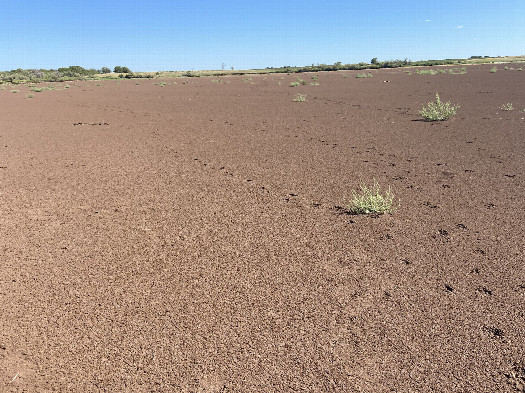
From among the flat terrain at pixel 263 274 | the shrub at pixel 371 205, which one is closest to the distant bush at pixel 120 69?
the flat terrain at pixel 263 274

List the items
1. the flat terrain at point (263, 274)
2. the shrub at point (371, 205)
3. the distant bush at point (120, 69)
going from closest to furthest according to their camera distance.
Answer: the flat terrain at point (263, 274)
the shrub at point (371, 205)
the distant bush at point (120, 69)

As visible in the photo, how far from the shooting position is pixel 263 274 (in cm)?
356

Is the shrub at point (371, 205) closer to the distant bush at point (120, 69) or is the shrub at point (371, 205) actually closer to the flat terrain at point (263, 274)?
the flat terrain at point (263, 274)

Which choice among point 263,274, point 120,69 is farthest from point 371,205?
point 120,69

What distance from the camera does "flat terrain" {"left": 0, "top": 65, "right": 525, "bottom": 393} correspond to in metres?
2.45

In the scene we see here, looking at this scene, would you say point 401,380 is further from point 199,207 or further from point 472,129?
point 472,129

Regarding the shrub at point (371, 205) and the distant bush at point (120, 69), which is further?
the distant bush at point (120, 69)

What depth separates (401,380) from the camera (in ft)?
7.64

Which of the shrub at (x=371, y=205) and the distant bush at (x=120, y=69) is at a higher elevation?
the distant bush at (x=120, y=69)

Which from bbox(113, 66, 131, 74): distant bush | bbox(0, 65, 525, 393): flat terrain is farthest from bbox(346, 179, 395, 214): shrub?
bbox(113, 66, 131, 74): distant bush

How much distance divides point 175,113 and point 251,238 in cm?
1285

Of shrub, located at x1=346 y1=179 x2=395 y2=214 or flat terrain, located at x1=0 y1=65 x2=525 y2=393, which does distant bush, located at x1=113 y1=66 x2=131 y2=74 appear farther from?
shrub, located at x1=346 y1=179 x2=395 y2=214

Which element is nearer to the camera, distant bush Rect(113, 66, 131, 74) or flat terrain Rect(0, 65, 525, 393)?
flat terrain Rect(0, 65, 525, 393)

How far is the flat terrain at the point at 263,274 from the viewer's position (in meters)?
2.45
